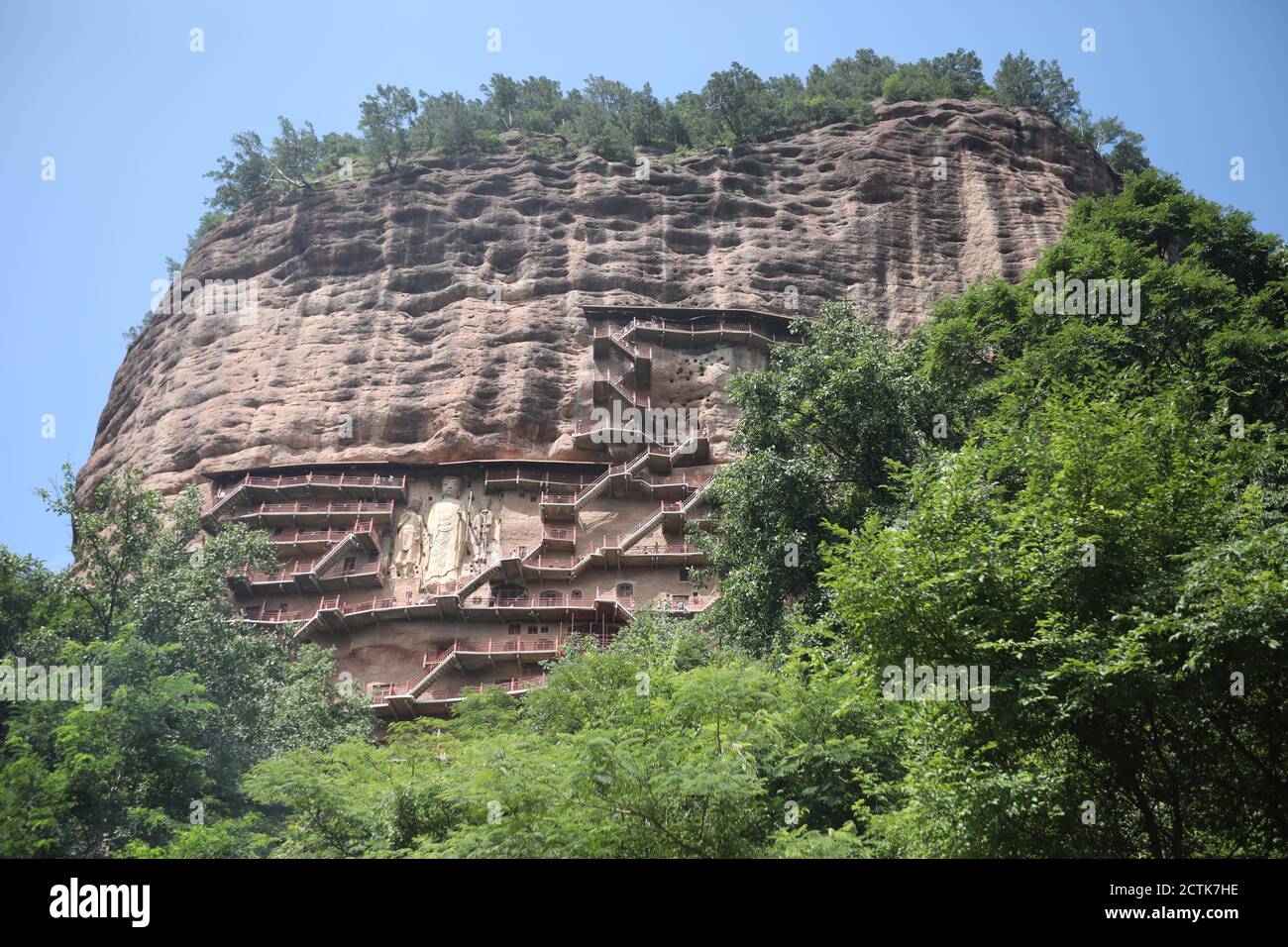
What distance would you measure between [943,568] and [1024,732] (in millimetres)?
2050

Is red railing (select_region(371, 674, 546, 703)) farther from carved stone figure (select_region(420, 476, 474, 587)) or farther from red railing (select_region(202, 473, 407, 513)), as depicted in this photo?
red railing (select_region(202, 473, 407, 513))

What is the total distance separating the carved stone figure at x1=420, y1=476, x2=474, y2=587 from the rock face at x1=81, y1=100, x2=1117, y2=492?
5.65 ft

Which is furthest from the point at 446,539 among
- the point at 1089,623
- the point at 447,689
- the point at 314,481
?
the point at 1089,623

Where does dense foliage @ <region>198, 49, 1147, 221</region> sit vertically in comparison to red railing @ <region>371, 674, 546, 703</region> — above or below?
above

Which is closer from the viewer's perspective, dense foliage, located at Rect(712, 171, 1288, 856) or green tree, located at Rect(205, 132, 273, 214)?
dense foliage, located at Rect(712, 171, 1288, 856)

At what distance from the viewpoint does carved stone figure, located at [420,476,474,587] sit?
36312mm

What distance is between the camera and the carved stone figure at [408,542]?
3675 cm

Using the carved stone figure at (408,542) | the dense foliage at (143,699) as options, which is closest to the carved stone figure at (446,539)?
the carved stone figure at (408,542)

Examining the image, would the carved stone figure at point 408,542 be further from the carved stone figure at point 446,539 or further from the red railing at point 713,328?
the red railing at point 713,328

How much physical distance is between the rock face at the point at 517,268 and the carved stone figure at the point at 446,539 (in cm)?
172

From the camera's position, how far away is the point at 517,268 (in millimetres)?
45844

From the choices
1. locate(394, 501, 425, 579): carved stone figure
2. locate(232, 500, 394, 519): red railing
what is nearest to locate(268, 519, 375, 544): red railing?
locate(232, 500, 394, 519): red railing

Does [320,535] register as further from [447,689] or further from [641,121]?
[641,121]

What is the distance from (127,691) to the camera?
1973 centimetres
